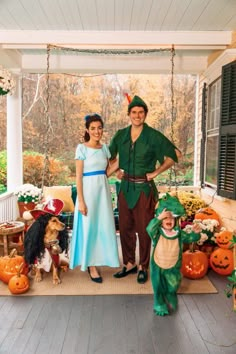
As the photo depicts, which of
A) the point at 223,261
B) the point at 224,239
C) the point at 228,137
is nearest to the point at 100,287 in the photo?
the point at 223,261

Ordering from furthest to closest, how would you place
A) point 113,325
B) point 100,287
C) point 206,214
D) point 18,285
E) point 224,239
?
point 206,214 < point 224,239 < point 100,287 < point 18,285 < point 113,325

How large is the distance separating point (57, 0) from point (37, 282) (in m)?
2.63

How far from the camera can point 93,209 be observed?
3340 mm

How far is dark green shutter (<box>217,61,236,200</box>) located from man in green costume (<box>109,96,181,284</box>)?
31.9 inches

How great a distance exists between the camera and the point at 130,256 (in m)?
3.57

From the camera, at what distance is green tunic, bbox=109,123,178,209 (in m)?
3.35

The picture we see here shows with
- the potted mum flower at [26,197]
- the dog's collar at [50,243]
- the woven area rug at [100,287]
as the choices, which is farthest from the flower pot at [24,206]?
the dog's collar at [50,243]

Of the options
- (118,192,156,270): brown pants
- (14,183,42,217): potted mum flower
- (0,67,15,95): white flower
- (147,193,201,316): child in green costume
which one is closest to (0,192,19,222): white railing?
(14,183,42,217): potted mum flower

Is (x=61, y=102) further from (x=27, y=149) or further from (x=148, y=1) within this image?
(x=148, y=1)

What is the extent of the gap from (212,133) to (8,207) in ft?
10.6

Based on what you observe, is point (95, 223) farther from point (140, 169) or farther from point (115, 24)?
point (115, 24)

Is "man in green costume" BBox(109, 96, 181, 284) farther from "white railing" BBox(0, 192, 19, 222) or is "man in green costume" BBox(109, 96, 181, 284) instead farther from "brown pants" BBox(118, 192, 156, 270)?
"white railing" BBox(0, 192, 19, 222)

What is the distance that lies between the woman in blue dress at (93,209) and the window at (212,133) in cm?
212

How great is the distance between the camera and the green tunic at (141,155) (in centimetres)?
335
